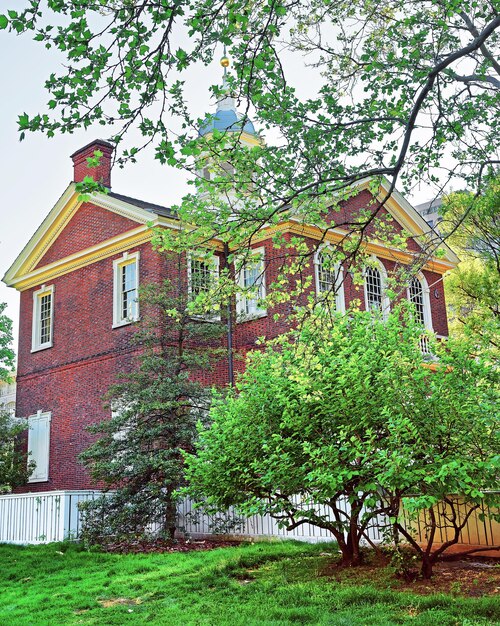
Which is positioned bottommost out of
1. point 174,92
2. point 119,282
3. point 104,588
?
point 104,588

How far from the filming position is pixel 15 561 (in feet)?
42.2

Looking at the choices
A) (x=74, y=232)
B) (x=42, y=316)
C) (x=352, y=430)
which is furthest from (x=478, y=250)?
(x=42, y=316)

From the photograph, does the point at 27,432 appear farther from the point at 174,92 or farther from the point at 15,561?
the point at 174,92

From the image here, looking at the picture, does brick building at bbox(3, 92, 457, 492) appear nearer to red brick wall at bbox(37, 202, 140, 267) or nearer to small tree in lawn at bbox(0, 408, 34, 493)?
red brick wall at bbox(37, 202, 140, 267)

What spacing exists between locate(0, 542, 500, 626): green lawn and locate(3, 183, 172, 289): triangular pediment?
988 cm

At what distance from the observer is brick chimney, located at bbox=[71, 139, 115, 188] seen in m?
21.9

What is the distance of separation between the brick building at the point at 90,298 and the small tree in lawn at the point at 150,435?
292 centimetres

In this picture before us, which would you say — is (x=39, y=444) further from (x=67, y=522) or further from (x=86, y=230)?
(x=67, y=522)

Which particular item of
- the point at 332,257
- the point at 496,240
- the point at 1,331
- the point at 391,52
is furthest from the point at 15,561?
the point at 1,331

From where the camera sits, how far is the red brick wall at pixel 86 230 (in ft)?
67.8

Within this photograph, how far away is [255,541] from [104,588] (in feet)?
14.2

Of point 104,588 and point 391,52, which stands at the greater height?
point 391,52

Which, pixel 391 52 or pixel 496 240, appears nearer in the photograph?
pixel 391 52

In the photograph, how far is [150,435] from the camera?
14461 mm
